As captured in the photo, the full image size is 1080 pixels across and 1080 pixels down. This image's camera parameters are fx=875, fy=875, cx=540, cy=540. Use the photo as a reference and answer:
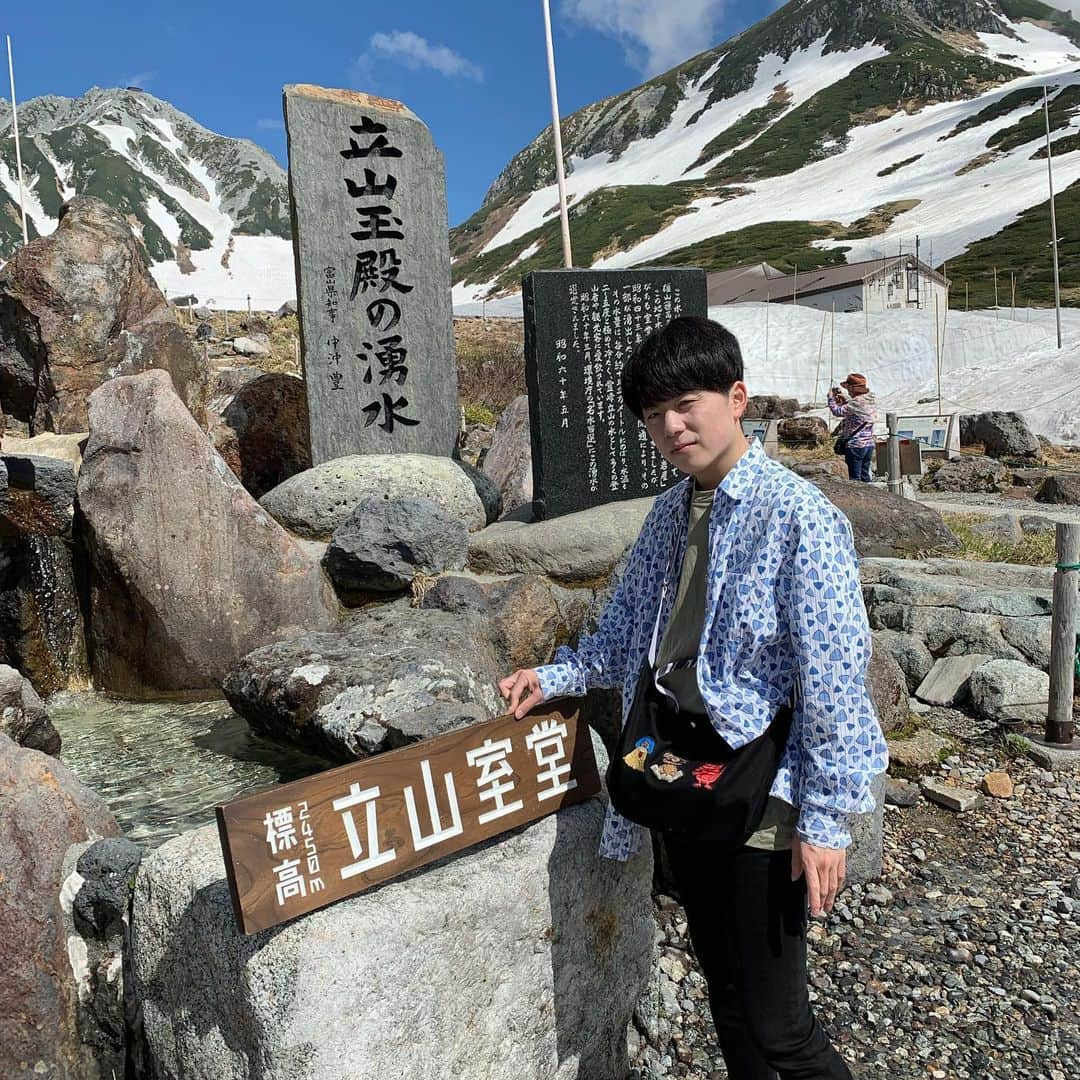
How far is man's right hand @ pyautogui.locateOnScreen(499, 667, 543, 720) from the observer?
2320 mm

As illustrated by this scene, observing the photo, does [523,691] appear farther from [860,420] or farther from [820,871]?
[860,420]

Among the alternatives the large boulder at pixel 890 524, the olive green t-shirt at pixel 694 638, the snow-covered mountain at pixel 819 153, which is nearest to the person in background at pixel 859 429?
the large boulder at pixel 890 524

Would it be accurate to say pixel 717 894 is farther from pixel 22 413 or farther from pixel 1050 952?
pixel 22 413

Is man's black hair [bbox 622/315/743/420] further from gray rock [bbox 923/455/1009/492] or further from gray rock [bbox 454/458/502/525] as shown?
gray rock [bbox 923/455/1009/492]

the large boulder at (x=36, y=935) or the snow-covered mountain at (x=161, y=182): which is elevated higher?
the snow-covered mountain at (x=161, y=182)

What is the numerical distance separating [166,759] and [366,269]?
547 cm

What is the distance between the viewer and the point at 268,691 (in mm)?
4398

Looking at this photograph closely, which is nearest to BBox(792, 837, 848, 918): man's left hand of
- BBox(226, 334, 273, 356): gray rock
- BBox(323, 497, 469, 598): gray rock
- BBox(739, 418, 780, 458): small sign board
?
BBox(323, 497, 469, 598): gray rock

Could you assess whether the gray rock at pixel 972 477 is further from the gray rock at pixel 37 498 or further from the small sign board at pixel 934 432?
the gray rock at pixel 37 498

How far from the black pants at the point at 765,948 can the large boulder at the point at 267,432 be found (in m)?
7.87

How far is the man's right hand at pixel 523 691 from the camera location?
2.32 metres

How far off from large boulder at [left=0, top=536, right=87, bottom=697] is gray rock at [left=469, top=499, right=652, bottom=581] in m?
2.84

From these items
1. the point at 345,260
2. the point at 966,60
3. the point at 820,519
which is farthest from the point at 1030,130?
the point at 820,519

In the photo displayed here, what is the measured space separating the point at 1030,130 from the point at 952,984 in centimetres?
10014
